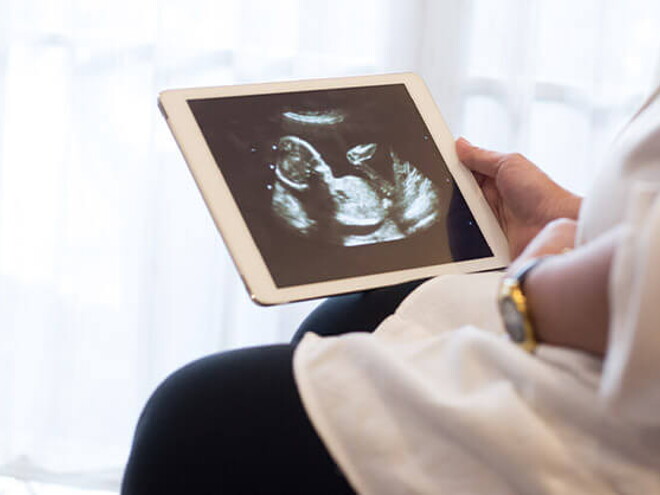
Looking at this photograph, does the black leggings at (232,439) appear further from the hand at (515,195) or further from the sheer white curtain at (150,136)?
the sheer white curtain at (150,136)

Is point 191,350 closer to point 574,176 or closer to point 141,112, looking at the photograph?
point 141,112

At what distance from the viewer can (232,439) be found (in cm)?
57

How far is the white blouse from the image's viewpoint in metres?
0.45

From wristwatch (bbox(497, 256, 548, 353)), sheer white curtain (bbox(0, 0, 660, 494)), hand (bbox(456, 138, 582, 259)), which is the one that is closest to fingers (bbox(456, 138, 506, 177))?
hand (bbox(456, 138, 582, 259))

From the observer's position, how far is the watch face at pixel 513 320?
54 cm

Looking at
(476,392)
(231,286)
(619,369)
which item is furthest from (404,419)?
(231,286)

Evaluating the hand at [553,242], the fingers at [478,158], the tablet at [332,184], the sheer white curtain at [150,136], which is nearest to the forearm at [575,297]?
the hand at [553,242]

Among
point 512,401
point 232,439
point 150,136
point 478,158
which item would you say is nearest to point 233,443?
point 232,439

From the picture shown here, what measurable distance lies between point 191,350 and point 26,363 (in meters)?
0.29

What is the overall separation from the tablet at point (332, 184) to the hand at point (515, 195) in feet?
0.06

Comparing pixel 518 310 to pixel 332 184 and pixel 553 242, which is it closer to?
pixel 553 242

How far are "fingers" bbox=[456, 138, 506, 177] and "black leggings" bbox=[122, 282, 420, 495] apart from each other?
0.35 metres

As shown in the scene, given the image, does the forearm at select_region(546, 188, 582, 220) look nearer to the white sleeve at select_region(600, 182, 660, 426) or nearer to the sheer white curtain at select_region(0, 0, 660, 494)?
the white sleeve at select_region(600, 182, 660, 426)

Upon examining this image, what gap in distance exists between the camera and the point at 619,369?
1.45ft
